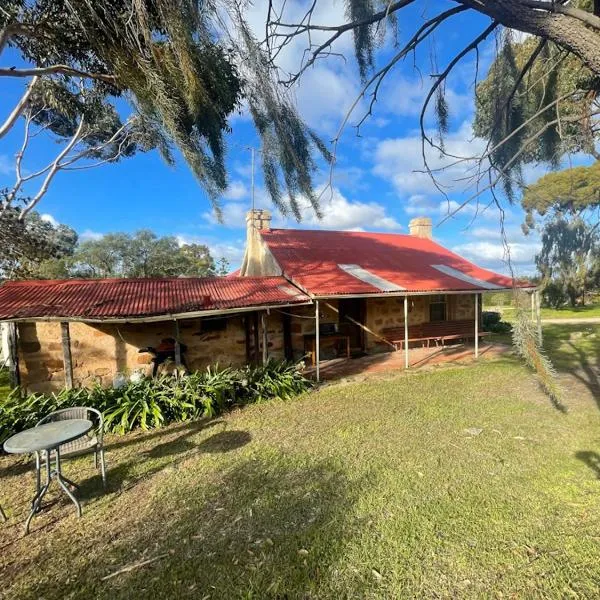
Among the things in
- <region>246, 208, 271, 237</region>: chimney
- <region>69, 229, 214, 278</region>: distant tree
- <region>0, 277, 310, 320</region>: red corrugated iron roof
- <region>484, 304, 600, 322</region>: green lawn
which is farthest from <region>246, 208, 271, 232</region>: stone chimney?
<region>69, 229, 214, 278</region>: distant tree

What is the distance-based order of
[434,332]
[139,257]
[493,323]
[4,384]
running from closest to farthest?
[4,384] → [434,332] → [493,323] → [139,257]

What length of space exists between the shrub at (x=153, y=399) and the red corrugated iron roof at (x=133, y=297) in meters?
1.49

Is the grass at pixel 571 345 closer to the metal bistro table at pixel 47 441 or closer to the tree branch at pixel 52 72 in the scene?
the metal bistro table at pixel 47 441

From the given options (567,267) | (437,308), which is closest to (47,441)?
(437,308)

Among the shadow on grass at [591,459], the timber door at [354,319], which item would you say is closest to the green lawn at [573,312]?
the timber door at [354,319]

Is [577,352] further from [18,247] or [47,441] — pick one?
[18,247]

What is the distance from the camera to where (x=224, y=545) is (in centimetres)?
332

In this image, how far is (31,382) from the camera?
26.1 feet

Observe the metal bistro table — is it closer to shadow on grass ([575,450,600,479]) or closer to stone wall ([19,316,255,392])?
stone wall ([19,316,255,392])

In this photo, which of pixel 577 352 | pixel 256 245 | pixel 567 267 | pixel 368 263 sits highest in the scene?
pixel 256 245

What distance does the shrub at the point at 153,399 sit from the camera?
605 cm

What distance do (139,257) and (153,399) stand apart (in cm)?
3321

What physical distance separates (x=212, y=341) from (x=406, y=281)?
633cm

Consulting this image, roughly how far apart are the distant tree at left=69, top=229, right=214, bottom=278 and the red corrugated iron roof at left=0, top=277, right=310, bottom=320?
22.7m
